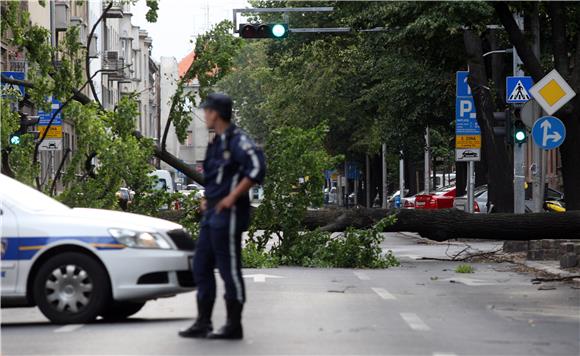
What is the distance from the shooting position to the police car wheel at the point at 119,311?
13.0 m

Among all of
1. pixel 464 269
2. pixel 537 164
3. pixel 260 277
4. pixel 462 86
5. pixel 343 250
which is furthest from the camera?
pixel 462 86

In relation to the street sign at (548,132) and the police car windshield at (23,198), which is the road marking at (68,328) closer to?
the police car windshield at (23,198)

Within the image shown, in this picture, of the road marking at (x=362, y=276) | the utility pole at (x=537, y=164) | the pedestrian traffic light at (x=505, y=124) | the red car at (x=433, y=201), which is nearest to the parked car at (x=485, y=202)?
the red car at (x=433, y=201)

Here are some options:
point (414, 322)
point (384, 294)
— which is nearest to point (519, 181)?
point (384, 294)

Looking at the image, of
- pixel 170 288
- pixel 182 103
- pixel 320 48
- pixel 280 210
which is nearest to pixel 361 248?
pixel 280 210

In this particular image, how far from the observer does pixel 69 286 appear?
12.6m

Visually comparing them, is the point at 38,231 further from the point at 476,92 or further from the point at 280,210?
the point at 476,92

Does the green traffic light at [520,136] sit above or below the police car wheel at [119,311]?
above

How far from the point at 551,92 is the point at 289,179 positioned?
4.28m

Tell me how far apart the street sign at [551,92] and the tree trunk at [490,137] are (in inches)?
410

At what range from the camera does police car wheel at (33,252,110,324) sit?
1252 cm

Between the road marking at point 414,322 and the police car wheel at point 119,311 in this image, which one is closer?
the road marking at point 414,322

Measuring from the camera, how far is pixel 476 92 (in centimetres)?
3375

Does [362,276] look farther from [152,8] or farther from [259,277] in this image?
[152,8]
